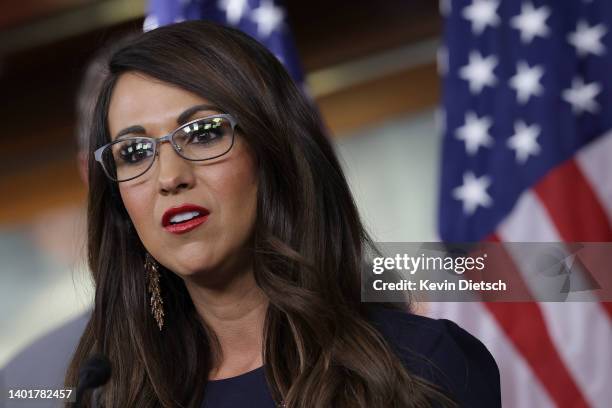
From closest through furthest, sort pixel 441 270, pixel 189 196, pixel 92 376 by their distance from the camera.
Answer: pixel 92 376 < pixel 189 196 < pixel 441 270

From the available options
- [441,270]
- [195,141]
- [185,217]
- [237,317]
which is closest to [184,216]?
[185,217]

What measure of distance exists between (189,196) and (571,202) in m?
0.91

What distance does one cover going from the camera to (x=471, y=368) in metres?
1.21

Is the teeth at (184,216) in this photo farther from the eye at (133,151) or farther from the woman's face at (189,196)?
the eye at (133,151)

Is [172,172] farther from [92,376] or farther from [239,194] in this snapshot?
[92,376]

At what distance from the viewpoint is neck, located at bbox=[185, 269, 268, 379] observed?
125 centimetres

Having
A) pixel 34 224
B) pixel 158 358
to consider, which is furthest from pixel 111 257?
pixel 34 224

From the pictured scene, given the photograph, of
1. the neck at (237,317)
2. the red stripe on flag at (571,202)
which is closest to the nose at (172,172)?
the neck at (237,317)

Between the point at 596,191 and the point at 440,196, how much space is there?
317 mm

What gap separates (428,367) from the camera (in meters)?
1.16

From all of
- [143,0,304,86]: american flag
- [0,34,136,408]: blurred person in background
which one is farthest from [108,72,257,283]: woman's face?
[143,0,304,86]: american flag

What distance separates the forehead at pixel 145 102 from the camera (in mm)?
1178

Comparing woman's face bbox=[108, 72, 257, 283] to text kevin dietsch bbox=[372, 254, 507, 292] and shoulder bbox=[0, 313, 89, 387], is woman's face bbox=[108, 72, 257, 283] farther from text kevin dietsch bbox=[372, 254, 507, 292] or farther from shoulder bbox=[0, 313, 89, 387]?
shoulder bbox=[0, 313, 89, 387]

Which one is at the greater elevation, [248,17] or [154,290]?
[248,17]
